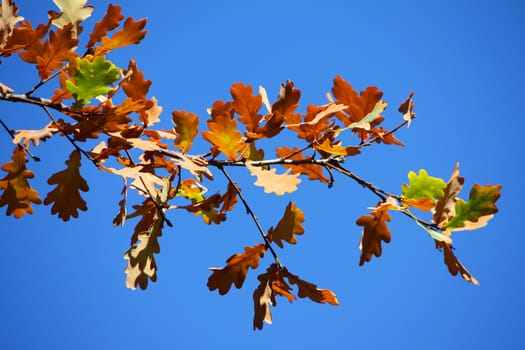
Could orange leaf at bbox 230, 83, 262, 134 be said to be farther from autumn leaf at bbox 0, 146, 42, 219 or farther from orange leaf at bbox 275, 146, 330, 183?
autumn leaf at bbox 0, 146, 42, 219

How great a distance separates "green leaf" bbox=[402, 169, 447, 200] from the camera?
1147 millimetres

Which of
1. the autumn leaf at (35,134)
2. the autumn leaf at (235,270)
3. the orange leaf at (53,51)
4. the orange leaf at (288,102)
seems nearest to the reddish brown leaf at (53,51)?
the orange leaf at (53,51)

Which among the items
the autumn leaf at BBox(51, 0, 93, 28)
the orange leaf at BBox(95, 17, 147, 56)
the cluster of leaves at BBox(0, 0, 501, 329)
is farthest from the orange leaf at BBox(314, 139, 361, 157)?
the autumn leaf at BBox(51, 0, 93, 28)

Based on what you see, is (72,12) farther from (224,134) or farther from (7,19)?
(224,134)

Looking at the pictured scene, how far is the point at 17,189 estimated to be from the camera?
1.09m

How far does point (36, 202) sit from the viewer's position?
1.10 meters

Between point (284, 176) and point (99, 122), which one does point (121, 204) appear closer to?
point (99, 122)

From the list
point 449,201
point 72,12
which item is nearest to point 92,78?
point 72,12

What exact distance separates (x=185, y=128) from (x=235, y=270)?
363mm

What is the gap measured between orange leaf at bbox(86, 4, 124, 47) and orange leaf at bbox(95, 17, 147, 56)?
0.07ft

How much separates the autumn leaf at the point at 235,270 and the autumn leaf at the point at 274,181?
→ 0.21 meters

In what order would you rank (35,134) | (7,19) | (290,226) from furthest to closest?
(290,226) → (7,19) → (35,134)

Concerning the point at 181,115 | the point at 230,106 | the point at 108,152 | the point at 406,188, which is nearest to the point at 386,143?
the point at 406,188

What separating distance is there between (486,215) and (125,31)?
3.14 feet
